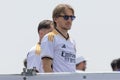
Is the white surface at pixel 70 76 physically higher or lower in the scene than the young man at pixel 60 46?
lower

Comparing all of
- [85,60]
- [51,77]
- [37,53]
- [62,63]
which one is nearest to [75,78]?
[51,77]

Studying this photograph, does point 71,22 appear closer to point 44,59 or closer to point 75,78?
point 44,59

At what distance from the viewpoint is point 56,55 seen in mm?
6133

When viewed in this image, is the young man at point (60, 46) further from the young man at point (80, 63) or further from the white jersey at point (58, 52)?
the young man at point (80, 63)

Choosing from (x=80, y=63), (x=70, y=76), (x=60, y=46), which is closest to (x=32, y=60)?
(x=60, y=46)

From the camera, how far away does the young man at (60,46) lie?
610 cm

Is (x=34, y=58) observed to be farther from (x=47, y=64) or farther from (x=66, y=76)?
(x=66, y=76)

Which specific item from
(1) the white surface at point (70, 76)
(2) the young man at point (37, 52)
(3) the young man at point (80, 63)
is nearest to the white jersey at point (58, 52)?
(2) the young man at point (37, 52)

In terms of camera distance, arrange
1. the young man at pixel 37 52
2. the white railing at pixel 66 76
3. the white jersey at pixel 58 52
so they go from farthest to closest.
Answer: the young man at pixel 37 52 < the white jersey at pixel 58 52 < the white railing at pixel 66 76

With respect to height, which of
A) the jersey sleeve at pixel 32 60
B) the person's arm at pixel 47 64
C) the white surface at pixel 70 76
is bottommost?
the white surface at pixel 70 76

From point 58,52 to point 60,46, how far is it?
0.08 m

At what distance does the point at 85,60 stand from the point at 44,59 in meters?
2.67

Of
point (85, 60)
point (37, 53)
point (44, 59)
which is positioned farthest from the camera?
point (85, 60)

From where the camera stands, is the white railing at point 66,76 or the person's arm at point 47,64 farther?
the person's arm at point 47,64
